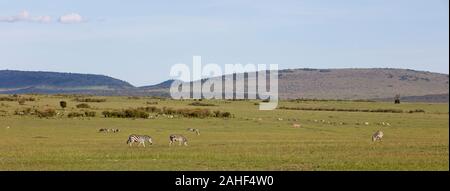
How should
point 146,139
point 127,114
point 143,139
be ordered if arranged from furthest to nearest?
point 127,114
point 146,139
point 143,139

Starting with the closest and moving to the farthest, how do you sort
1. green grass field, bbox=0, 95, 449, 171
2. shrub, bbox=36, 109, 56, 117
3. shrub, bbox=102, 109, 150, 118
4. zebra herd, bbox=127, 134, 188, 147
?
green grass field, bbox=0, 95, 449, 171 → zebra herd, bbox=127, 134, 188, 147 → shrub, bbox=36, 109, 56, 117 → shrub, bbox=102, 109, 150, 118

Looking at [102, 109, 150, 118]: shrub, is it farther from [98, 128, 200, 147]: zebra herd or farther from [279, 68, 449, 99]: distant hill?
[279, 68, 449, 99]: distant hill

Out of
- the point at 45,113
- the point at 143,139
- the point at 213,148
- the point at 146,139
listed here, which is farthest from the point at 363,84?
the point at 213,148

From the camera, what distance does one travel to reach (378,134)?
1313 inches

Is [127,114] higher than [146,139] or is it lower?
higher

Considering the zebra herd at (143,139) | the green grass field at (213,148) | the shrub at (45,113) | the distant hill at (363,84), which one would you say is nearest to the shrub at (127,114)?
the shrub at (45,113)

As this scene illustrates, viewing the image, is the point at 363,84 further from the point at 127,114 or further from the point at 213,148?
the point at 213,148

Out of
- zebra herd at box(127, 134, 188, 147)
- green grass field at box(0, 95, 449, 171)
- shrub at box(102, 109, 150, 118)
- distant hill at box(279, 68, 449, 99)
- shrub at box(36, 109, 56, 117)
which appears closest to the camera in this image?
green grass field at box(0, 95, 449, 171)

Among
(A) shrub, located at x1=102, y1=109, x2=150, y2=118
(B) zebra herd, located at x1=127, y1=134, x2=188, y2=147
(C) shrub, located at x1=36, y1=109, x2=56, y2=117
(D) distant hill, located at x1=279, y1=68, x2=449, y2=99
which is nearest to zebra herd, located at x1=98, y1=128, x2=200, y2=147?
(B) zebra herd, located at x1=127, y1=134, x2=188, y2=147

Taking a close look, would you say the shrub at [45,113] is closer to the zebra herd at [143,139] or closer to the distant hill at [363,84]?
the zebra herd at [143,139]

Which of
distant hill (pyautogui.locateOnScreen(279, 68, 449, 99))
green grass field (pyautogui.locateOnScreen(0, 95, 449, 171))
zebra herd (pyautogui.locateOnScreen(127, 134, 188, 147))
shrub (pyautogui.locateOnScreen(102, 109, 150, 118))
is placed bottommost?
green grass field (pyautogui.locateOnScreen(0, 95, 449, 171))

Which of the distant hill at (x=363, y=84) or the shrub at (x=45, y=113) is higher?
the distant hill at (x=363, y=84)
